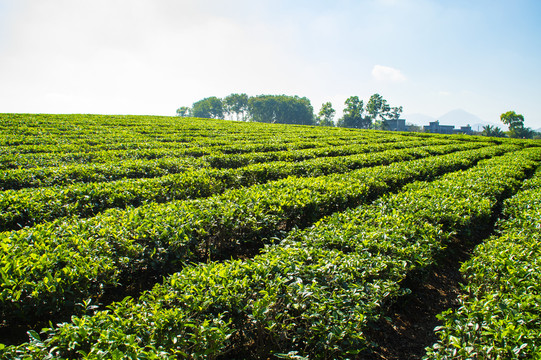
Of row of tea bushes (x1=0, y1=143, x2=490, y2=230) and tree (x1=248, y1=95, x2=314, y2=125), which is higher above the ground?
tree (x1=248, y1=95, x2=314, y2=125)

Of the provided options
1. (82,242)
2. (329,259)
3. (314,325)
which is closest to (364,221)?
(329,259)

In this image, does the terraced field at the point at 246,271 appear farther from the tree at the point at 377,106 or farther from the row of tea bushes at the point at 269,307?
the tree at the point at 377,106

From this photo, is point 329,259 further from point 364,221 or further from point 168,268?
point 168,268

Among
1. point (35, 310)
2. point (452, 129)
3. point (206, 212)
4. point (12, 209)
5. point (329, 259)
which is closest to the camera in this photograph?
point (35, 310)

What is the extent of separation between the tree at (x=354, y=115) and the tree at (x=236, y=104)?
4144cm

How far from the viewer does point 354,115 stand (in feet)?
326

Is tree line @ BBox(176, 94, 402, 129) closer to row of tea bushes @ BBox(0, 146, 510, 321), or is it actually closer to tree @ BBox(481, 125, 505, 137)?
tree @ BBox(481, 125, 505, 137)

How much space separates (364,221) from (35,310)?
16.5 feet

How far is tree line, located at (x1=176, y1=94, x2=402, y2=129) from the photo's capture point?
3930 inches

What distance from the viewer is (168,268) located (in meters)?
4.42

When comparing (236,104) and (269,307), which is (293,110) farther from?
(269,307)

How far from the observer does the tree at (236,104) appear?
114188 mm

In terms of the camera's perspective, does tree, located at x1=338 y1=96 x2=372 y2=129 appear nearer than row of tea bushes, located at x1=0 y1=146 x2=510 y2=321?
No

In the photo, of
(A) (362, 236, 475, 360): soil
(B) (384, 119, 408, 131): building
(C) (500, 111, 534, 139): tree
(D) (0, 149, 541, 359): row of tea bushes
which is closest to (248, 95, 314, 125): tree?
(B) (384, 119, 408, 131): building
